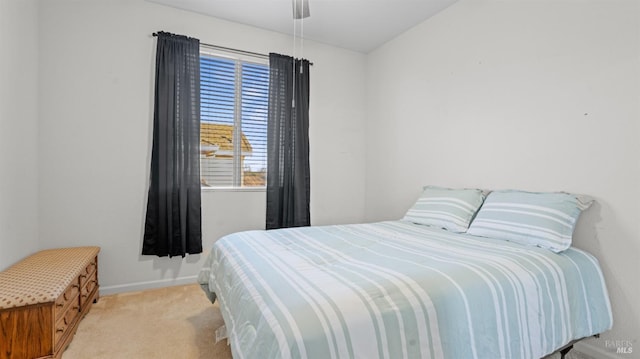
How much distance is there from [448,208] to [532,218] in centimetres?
62

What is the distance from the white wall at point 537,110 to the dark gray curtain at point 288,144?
1088 mm

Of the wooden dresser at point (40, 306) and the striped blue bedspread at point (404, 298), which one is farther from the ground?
the striped blue bedspread at point (404, 298)

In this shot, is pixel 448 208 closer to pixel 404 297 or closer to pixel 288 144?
pixel 404 297

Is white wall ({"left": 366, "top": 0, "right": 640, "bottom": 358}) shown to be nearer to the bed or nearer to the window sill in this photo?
the bed

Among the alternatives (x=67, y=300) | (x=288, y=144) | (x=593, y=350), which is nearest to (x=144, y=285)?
(x=67, y=300)

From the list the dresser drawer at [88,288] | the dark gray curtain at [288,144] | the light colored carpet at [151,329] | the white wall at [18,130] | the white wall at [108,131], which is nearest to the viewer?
the light colored carpet at [151,329]

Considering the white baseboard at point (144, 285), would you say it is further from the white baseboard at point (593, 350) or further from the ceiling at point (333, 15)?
the white baseboard at point (593, 350)

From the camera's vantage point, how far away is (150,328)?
2.04 metres

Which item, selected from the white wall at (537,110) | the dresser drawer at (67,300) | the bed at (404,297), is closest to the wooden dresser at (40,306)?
the dresser drawer at (67,300)

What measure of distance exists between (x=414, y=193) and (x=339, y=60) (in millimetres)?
1928

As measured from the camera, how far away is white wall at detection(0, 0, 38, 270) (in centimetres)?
190

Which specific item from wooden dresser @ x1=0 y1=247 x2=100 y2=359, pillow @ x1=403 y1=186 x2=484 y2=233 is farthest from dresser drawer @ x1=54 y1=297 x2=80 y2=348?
pillow @ x1=403 y1=186 x2=484 y2=233

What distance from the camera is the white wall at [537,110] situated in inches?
66.2

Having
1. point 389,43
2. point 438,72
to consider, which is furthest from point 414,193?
point 389,43
